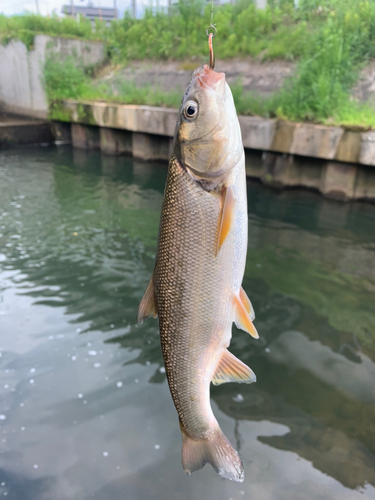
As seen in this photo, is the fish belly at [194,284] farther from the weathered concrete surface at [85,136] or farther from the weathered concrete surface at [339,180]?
the weathered concrete surface at [85,136]

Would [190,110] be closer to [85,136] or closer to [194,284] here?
[194,284]

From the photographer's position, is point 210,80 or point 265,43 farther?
point 265,43

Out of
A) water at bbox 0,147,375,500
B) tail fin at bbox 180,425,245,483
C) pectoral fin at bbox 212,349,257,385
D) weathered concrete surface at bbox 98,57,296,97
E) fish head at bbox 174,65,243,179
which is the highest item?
weathered concrete surface at bbox 98,57,296,97

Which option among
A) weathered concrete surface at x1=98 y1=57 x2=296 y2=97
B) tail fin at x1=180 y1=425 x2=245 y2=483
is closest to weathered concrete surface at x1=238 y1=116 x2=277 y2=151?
weathered concrete surface at x1=98 y1=57 x2=296 y2=97

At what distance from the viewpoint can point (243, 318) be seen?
6.41 ft

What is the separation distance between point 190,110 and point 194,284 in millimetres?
822

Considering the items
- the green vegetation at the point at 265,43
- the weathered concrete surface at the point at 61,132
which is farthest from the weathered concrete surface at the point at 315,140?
the weathered concrete surface at the point at 61,132

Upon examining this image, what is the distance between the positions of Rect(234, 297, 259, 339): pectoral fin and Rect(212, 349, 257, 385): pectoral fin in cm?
16

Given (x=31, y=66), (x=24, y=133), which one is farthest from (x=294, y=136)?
(x=31, y=66)

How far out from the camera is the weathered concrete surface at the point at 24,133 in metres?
15.2

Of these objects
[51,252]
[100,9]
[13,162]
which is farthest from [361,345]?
[100,9]

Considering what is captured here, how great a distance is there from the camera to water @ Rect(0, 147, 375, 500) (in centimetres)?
318

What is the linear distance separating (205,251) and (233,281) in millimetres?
219

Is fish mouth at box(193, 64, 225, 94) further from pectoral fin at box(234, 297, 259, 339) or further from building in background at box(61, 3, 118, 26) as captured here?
building in background at box(61, 3, 118, 26)
